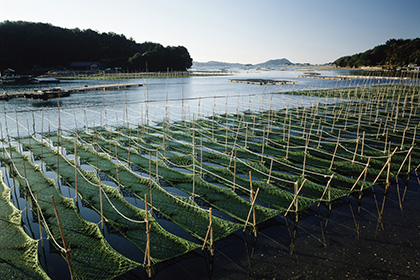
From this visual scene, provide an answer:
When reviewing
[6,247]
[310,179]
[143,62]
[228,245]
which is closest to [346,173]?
[310,179]

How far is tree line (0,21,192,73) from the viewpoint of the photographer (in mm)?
63500

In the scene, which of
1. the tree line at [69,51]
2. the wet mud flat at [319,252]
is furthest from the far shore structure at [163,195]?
the tree line at [69,51]

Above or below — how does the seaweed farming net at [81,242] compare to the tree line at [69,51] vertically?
below

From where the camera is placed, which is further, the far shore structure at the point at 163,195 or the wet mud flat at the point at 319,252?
the far shore structure at the point at 163,195

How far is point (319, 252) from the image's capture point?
5266 mm

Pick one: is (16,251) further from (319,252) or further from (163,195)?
(319,252)

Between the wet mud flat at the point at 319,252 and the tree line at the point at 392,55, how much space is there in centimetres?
8246

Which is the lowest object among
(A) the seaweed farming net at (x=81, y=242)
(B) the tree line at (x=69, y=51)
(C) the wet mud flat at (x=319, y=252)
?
(C) the wet mud flat at (x=319, y=252)

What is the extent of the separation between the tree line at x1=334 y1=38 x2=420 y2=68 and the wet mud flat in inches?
3246

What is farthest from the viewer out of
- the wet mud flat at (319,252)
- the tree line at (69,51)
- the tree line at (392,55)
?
the tree line at (392,55)

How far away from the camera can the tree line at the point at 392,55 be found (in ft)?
239

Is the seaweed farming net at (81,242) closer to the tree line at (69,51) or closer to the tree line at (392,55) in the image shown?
the tree line at (69,51)

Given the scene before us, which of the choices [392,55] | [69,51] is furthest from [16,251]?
[392,55]

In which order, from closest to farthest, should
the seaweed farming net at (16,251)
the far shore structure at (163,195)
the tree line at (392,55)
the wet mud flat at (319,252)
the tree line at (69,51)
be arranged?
1. the seaweed farming net at (16,251)
2. the wet mud flat at (319,252)
3. the far shore structure at (163,195)
4. the tree line at (69,51)
5. the tree line at (392,55)
